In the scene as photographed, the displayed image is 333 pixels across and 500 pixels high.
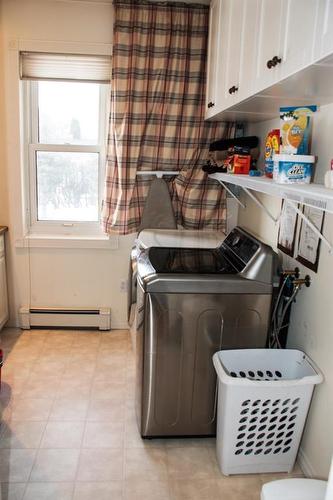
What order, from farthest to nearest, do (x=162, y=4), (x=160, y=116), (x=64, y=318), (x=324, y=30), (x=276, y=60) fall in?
(x=64, y=318) → (x=160, y=116) → (x=162, y=4) → (x=276, y=60) → (x=324, y=30)

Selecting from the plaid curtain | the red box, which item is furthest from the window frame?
the red box

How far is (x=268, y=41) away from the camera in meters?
1.66

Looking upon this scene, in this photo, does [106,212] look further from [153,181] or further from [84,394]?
[84,394]

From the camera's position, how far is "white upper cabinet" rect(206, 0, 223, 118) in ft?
8.29

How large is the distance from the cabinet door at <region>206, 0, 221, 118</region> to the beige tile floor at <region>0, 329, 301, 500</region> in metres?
1.82

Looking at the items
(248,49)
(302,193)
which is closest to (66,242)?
(248,49)

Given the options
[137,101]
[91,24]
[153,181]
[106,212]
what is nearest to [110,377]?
[106,212]

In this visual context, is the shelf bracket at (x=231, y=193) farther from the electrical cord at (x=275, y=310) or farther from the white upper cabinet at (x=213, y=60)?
the electrical cord at (x=275, y=310)

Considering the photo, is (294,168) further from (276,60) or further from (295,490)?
(295,490)

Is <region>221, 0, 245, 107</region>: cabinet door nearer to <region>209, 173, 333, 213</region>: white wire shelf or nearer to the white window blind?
<region>209, 173, 333, 213</region>: white wire shelf

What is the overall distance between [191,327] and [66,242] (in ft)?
5.24

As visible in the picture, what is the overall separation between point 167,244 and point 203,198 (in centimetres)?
62

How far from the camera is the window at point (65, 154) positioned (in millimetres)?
3180

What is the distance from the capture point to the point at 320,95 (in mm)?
1694
